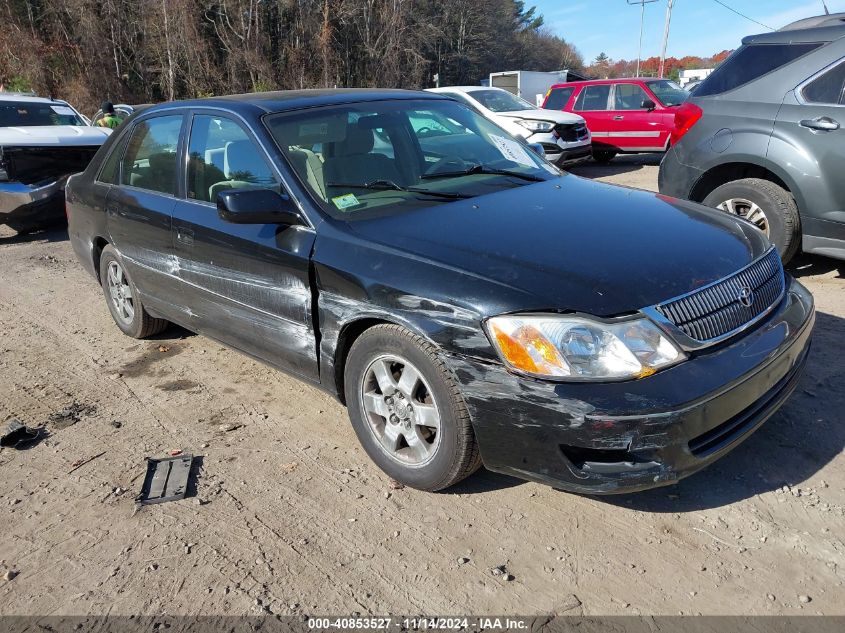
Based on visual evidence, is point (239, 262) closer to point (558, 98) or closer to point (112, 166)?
point (112, 166)

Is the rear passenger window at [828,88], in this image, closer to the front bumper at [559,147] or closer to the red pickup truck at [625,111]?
the front bumper at [559,147]

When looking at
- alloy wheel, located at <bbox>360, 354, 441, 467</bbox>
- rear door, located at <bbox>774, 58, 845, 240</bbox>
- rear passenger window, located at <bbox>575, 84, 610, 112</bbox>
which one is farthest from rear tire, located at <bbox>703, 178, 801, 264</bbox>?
rear passenger window, located at <bbox>575, 84, 610, 112</bbox>

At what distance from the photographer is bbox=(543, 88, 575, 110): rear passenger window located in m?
14.5

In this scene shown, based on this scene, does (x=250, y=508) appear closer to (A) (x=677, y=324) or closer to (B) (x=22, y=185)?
(A) (x=677, y=324)

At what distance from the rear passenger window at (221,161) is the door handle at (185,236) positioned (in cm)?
20

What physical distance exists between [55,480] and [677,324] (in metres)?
2.95

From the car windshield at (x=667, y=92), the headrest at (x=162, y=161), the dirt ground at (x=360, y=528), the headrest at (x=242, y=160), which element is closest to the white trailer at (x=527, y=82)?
the car windshield at (x=667, y=92)

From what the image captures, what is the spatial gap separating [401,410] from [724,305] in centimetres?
140

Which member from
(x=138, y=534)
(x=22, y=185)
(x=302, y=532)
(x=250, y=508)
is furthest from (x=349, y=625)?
(x=22, y=185)

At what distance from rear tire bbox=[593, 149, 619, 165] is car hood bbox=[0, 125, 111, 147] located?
9415 millimetres

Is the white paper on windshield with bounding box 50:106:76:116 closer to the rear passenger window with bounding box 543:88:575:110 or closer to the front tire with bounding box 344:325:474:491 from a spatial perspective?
the rear passenger window with bounding box 543:88:575:110

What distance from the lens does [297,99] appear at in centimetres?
381

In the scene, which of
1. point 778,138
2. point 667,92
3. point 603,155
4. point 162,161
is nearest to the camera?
point 162,161

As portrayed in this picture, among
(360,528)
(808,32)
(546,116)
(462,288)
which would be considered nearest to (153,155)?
(462,288)
